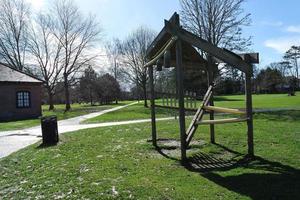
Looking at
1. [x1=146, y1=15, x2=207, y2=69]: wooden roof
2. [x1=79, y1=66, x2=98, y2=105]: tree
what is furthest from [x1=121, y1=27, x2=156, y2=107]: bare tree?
[x1=146, y1=15, x2=207, y2=69]: wooden roof

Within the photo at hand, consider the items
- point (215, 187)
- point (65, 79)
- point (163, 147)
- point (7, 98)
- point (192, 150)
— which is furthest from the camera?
point (65, 79)

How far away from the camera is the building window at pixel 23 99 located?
3375 cm

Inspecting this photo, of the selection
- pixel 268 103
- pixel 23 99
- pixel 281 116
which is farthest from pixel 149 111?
pixel 281 116

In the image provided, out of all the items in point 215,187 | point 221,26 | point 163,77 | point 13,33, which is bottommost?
point 215,187

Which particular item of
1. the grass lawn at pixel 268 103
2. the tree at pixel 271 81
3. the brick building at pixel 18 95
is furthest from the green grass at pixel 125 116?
the tree at pixel 271 81

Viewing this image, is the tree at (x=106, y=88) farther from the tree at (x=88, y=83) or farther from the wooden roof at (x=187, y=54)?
the wooden roof at (x=187, y=54)

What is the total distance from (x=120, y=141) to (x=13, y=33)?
4378cm

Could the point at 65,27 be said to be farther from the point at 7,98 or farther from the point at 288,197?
the point at 288,197

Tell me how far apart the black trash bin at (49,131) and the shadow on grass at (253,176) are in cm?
674

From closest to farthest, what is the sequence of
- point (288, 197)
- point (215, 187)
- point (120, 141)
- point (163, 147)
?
point (288, 197)
point (215, 187)
point (163, 147)
point (120, 141)

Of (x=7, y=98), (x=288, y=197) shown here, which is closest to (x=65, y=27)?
(x=7, y=98)

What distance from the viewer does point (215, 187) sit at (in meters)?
6.04

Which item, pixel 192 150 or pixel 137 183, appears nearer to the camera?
pixel 137 183

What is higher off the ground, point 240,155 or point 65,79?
point 65,79
